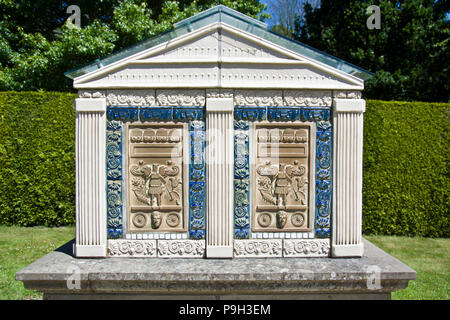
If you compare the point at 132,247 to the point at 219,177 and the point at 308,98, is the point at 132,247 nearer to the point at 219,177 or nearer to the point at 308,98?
the point at 219,177

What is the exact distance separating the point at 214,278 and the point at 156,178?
4.05 feet

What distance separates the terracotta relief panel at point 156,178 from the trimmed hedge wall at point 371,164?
4.47m

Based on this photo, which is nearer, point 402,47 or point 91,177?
point 91,177

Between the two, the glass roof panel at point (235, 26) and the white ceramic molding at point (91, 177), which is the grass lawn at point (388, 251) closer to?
the white ceramic molding at point (91, 177)

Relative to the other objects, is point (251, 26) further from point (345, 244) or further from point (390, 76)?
point (390, 76)

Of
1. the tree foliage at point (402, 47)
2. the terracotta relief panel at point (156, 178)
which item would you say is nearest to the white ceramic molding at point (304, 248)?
the terracotta relief panel at point (156, 178)

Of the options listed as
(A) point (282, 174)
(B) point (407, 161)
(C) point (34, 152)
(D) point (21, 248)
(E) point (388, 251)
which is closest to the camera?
(A) point (282, 174)

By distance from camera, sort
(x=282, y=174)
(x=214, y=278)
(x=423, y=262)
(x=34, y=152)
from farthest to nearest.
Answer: (x=34, y=152)
(x=423, y=262)
(x=282, y=174)
(x=214, y=278)

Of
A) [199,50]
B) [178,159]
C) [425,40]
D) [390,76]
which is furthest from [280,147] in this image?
[425,40]

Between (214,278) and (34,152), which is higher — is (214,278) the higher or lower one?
the lower one

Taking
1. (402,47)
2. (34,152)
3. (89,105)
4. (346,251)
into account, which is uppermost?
(402,47)

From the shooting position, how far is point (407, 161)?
713 cm

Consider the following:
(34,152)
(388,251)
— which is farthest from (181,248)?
(34,152)

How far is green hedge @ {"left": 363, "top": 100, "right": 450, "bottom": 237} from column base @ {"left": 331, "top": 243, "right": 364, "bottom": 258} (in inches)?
154
